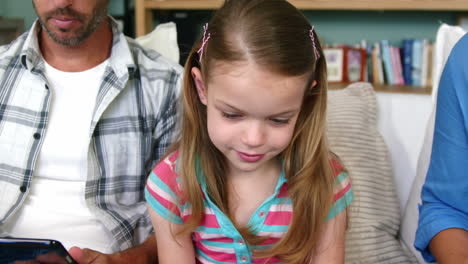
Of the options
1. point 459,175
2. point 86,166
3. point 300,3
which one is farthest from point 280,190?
point 300,3

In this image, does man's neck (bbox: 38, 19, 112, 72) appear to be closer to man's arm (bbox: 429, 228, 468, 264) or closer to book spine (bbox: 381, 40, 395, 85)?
man's arm (bbox: 429, 228, 468, 264)

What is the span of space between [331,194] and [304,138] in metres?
0.13

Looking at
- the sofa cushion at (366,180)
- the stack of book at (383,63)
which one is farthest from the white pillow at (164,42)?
the stack of book at (383,63)

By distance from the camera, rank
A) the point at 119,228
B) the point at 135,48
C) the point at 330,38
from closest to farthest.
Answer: the point at 119,228 → the point at 135,48 → the point at 330,38

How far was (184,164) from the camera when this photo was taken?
1014 mm

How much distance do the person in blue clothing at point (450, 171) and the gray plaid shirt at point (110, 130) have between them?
0.63 meters

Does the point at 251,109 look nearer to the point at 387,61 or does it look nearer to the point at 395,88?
the point at 395,88

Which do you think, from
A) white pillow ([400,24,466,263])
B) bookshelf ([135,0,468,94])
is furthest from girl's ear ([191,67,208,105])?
bookshelf ([135,0,468,94])

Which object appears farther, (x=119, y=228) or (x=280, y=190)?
(x=119, y=228)

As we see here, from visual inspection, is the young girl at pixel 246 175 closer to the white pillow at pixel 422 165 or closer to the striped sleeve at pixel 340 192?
the striped sleeve at pixel 340 192

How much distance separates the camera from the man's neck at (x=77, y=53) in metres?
1.28

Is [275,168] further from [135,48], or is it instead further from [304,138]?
[135,48]

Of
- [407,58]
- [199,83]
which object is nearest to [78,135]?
[199,83]

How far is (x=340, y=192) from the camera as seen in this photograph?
1.03m
